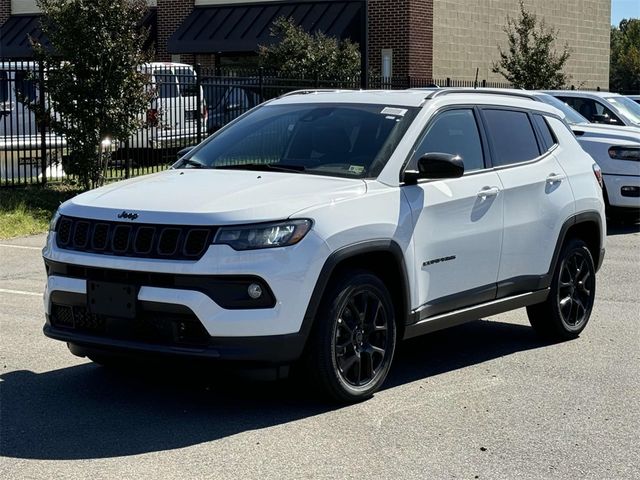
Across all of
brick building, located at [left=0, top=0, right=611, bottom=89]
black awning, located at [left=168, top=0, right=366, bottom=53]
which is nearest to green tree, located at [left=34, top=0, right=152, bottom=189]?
brick building, located at [left=0, top=0, right=611, bottom=89]

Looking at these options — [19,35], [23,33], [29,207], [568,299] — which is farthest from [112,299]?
[19,35]

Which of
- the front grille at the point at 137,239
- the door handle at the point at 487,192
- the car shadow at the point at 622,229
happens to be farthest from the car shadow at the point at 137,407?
the car shadow at the point at 622,229

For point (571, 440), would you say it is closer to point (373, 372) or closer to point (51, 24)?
point (373, 372)

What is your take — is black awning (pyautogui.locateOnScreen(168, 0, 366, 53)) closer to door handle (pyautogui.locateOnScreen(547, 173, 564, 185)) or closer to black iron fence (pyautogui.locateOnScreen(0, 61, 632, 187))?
black iron fence (pyautogui.locateOnScreen(0, 61, 632, 187))

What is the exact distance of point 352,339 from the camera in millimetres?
5848

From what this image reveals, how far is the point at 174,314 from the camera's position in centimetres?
537

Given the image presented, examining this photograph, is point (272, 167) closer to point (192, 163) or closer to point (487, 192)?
point (192, 163)

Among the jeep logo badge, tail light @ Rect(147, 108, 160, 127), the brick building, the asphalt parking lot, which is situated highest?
the brick building

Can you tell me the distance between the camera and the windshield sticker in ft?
21.7

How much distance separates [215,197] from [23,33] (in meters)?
31.0

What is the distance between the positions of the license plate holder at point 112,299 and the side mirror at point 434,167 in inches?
74.3

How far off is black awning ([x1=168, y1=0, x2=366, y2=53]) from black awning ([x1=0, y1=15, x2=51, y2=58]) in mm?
5347

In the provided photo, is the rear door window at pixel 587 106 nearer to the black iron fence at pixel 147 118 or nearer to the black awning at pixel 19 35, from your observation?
the black iron fence at pixel 147 118

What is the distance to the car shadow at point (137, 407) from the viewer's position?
17.1 feet
